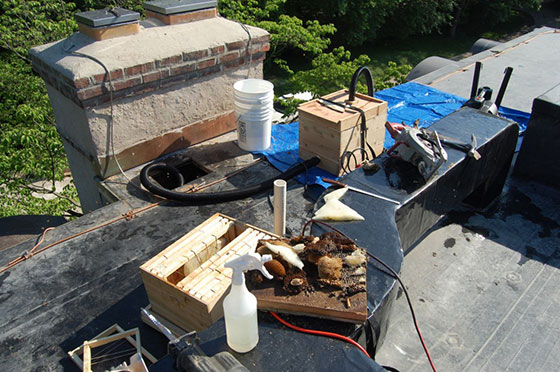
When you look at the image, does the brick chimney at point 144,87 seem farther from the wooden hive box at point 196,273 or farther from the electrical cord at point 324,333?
the electrical cord at point 324,333

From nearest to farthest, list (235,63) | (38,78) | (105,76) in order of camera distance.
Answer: (105,76) → (235,63) → (38,78)

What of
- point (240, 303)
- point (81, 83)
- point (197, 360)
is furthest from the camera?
point (81, 83)

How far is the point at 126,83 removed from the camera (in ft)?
14.7

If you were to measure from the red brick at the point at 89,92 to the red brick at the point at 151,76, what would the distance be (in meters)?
0.50

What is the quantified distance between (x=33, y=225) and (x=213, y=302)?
390 centimetres

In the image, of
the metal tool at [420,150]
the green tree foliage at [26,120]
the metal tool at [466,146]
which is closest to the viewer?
the metal tool at [420,150]

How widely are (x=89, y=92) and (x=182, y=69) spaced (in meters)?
1.09

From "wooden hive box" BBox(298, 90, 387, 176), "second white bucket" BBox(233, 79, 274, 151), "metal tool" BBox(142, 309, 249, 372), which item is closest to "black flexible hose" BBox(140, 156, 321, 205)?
"wooden hive box" BBox(298, 90, 387, 176)

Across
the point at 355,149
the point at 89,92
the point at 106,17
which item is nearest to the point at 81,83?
the point at 89,92

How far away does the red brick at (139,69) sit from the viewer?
446 centimetres

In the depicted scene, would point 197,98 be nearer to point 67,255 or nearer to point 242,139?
point 242,139

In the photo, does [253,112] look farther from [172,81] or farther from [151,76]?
[151,76]

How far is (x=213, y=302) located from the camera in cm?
267

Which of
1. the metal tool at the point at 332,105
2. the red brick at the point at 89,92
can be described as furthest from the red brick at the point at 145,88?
the metal tool at the point at 332,105
